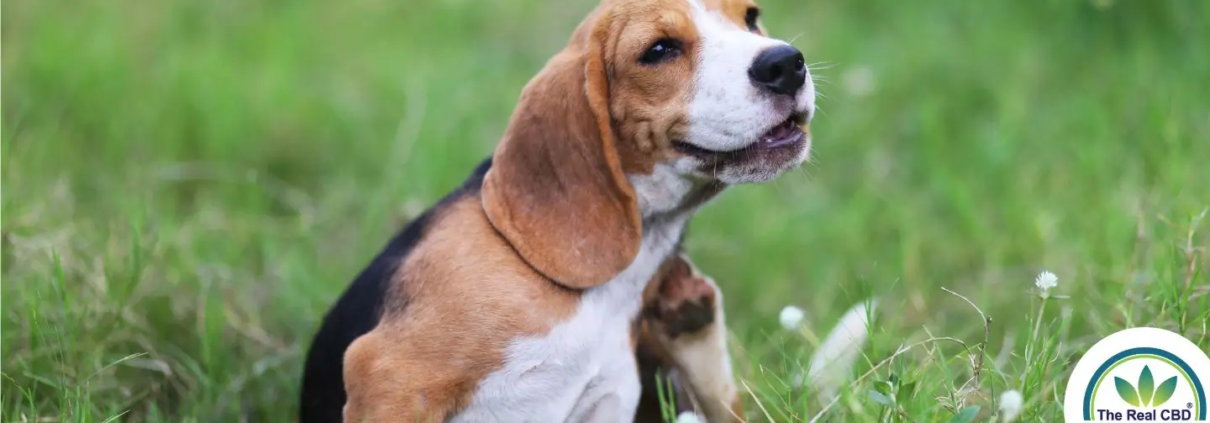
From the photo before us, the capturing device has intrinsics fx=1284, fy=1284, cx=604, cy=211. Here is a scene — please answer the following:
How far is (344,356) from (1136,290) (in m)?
2.50

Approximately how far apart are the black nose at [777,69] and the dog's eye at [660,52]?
25cm

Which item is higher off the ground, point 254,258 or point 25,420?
point 25,420

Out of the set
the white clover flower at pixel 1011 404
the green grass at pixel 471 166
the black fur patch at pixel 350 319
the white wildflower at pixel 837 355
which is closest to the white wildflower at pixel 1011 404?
the white clover flower at pixel 1011 404

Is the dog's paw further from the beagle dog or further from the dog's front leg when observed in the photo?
the beagle dog

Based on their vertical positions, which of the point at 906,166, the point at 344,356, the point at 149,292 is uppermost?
the point at 344,356

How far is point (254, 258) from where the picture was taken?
537 cm

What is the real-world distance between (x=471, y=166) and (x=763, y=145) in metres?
2.89

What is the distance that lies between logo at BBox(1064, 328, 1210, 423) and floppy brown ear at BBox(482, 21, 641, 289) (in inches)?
46.7

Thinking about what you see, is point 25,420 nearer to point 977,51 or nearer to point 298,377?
point 298,377

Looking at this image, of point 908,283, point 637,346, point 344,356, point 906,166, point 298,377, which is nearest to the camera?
point 344,356

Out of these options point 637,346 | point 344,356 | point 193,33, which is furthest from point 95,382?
point 193,33

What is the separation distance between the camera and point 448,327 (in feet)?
10.7

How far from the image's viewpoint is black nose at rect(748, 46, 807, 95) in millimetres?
3279

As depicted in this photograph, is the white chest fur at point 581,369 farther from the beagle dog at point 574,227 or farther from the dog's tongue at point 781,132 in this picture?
the dog's tongue at point 781,132
